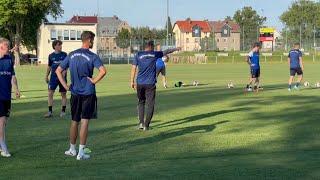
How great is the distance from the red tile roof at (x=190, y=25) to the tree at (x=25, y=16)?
70429 mm

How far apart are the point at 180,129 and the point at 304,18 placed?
135m

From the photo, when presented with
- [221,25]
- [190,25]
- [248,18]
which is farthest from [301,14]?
[190,25]

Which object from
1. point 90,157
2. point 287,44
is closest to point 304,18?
point 287,44

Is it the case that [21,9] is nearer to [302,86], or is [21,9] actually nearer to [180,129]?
[302,86]

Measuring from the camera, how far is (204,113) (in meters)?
15.5

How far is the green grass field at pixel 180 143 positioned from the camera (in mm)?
8047

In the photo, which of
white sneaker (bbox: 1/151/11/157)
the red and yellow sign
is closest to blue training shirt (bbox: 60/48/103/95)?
white sneaker (bbox: 1/151/11/157)

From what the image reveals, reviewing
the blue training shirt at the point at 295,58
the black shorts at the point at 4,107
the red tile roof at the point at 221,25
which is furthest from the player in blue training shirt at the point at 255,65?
the red tile roof at the point at 221,25

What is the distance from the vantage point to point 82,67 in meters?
9.04

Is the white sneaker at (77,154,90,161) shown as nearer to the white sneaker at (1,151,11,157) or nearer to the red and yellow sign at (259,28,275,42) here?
the white sneaker at (1,151,11,157)

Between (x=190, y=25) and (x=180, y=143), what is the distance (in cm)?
14677

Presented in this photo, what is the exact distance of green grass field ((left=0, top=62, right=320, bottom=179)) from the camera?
8047mm

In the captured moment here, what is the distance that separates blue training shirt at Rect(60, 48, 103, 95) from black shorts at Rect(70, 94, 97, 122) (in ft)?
0.26

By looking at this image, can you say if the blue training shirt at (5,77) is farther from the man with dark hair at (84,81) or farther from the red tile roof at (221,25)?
the red tile roof at (221,25)
